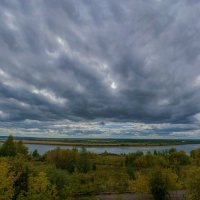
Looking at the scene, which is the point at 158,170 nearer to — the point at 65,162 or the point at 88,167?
the point at 88,167

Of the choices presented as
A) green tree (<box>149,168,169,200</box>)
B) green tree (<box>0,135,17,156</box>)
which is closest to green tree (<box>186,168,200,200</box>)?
green tree (<box>149,168,169,200</box>)

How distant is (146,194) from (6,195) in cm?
1230

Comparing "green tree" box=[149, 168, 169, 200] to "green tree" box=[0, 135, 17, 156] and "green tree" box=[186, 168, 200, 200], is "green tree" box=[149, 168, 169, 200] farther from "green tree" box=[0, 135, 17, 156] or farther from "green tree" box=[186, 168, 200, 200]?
"green tree" box=[0, 135, 17, 156]

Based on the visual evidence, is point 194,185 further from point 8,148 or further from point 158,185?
point 8,148

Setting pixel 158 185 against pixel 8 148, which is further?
pixel 8 148

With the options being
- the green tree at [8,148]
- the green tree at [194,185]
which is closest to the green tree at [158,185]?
the green tree at [194,185]

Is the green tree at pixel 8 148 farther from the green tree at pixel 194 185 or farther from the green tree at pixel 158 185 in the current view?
the green tree at pixel 194 185

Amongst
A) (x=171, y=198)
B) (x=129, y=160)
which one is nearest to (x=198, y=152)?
(x=129, y=160)

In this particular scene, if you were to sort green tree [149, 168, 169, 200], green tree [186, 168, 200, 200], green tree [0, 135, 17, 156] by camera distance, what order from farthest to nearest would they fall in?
green tree [0, 135, 17, 156] < green tree [149, 168, 169, 200] < green tree [186, 168, 200, 200]

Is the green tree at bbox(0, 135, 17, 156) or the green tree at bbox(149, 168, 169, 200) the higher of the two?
the green tree at bbox(0, 135, 17, 156)

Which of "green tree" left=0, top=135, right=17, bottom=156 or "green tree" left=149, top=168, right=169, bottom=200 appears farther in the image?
"green tree" left=0, top=135, right=17, bottom=156

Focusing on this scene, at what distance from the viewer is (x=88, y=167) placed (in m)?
46.7

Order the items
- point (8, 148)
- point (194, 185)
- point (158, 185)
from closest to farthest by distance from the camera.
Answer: point (194, 185) < point (158, 185) < point (8, 148)

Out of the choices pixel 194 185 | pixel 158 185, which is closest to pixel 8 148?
pixel 158 185
